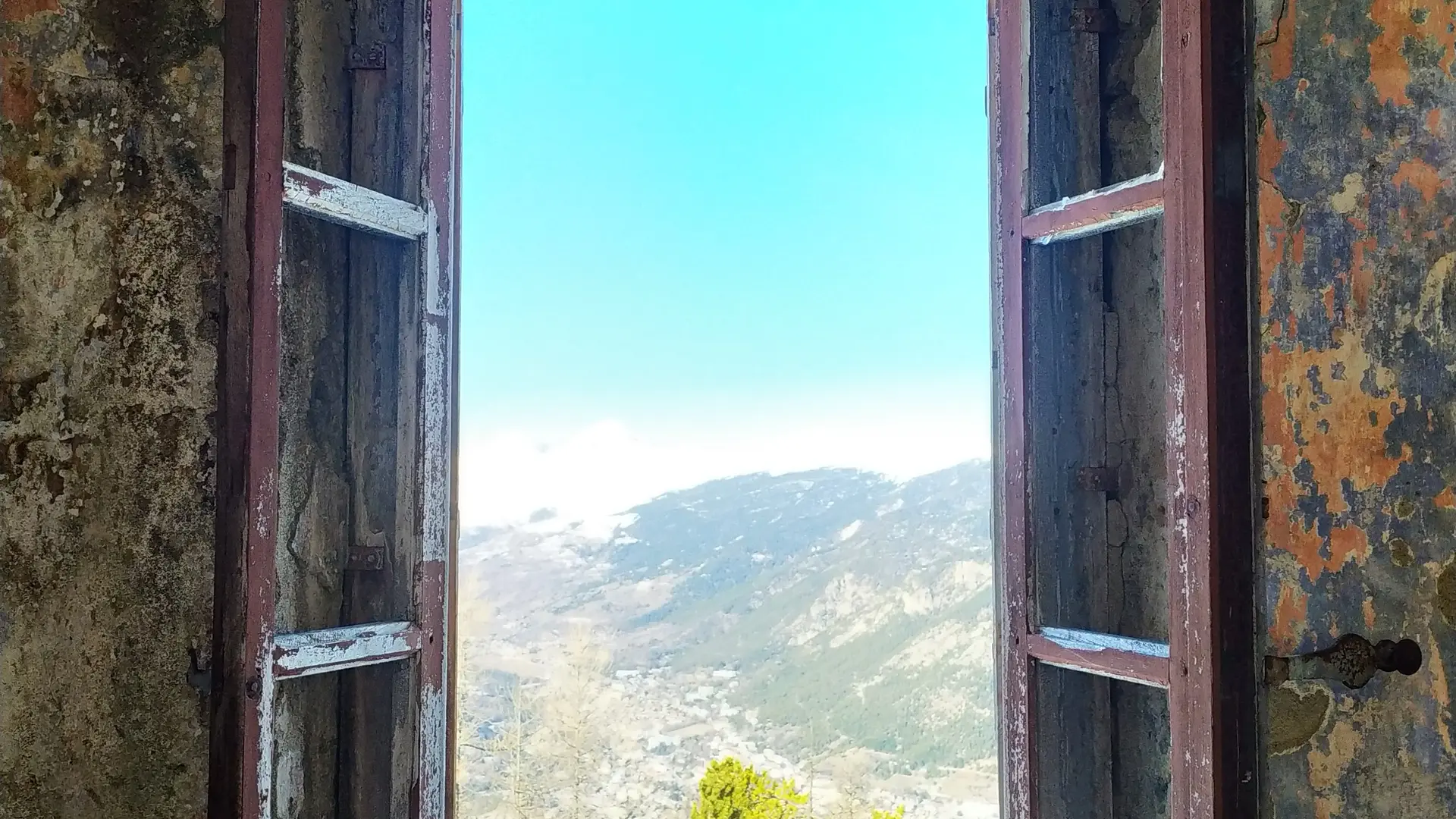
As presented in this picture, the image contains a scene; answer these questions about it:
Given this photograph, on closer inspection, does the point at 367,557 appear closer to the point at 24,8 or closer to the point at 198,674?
the point at 198,674

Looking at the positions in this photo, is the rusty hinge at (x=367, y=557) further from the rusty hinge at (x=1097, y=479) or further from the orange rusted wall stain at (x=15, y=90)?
the rusty hinge at (x=1097, y=479)

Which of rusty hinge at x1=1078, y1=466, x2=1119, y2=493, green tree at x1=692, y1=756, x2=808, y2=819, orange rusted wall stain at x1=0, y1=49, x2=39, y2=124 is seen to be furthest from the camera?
green tree at x1=692, y1=756, x2=808, y2=819

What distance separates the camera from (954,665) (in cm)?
704

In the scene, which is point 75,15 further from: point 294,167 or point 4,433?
point 4,433

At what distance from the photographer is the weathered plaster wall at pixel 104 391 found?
133cm

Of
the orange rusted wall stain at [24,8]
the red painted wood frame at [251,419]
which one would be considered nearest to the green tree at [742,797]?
the red painted wood frame at [251,419]

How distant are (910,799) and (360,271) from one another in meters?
Result: 5.70

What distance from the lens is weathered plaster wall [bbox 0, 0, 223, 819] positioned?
1326 millimetres

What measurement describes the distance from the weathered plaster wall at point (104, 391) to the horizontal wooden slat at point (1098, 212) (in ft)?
4.63

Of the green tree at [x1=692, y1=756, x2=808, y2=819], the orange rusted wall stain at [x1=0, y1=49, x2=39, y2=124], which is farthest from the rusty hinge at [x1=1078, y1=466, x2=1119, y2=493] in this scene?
the green tree at [x1=692, y1=756, x2=808, y2=819]

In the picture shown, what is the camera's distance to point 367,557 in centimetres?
175

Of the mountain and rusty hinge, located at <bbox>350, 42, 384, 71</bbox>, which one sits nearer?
rusty hinge, located at <bbox>350, 42, 384, 71</bbox>

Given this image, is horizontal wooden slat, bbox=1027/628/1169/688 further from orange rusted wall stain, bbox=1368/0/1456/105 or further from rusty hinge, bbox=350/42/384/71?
rusty hinge, bbox=350/42/384/71

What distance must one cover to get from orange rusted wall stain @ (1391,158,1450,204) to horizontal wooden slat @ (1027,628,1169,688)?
765 mm
